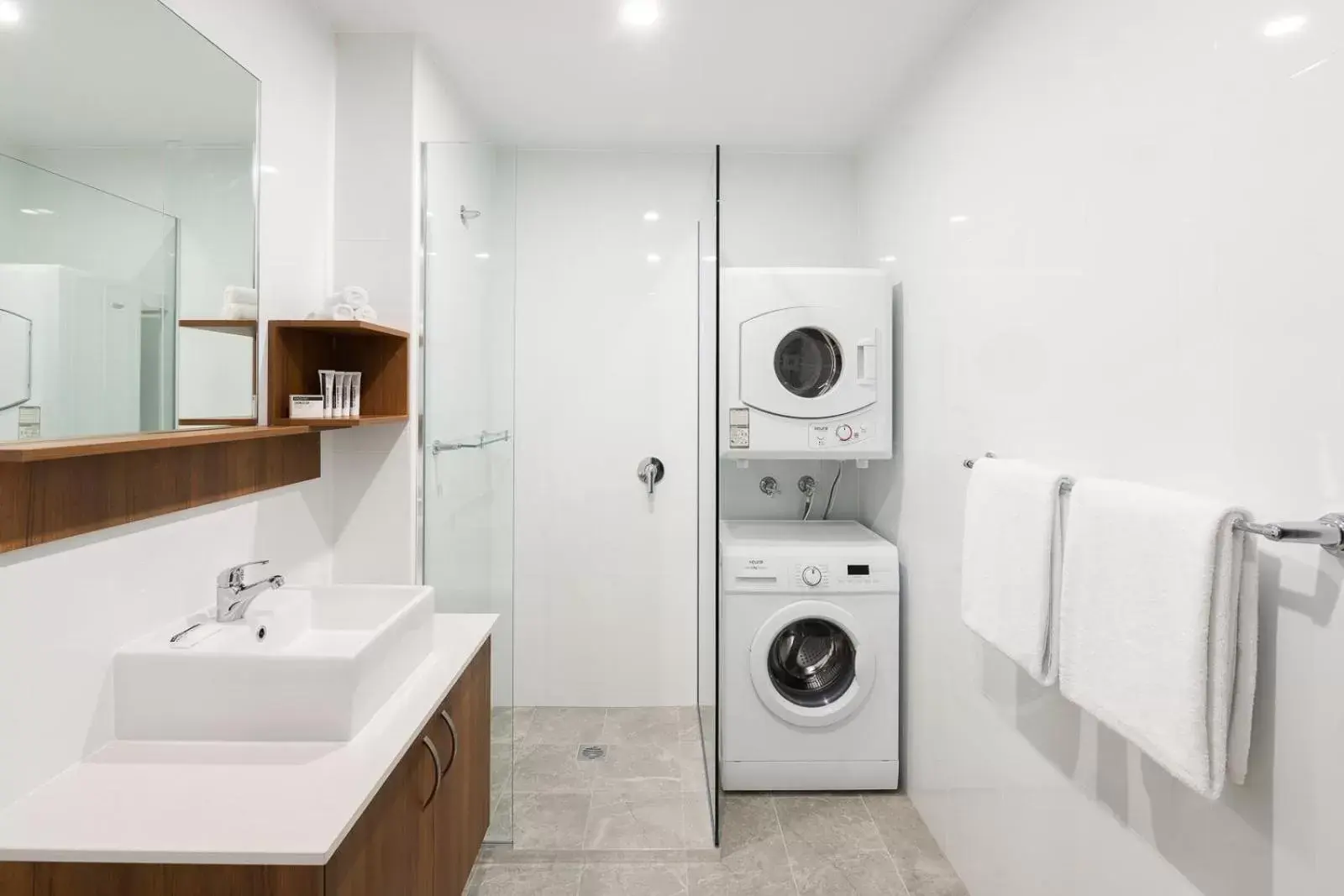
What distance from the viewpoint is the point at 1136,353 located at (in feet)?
4.15

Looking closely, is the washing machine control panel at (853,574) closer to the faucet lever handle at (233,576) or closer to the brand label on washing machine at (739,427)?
the brand label on washing machine at (739,427)

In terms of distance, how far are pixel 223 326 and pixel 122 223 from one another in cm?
34

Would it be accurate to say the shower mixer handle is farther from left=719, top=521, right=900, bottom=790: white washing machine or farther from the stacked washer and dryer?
left=719, top=521, right=900, bottom=790: white washing machine

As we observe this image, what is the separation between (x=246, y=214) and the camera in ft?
5.37

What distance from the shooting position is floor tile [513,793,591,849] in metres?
2.18

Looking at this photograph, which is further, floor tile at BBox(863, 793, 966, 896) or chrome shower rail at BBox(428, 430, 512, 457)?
chrome shower rail at BBox(428, 430, 512, 457)

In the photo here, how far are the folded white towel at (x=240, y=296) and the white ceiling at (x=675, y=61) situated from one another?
92 cm

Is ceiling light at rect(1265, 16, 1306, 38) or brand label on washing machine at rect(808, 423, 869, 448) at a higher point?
ceiling light at rect(1265, 16, 1306, 38)

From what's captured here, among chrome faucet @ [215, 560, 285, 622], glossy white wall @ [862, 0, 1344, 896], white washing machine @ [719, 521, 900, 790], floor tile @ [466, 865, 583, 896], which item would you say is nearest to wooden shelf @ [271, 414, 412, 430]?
chrome faucet @ [215, 560, 285, 622]

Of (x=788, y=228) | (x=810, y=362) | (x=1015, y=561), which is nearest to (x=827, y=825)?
(x=1015, y=561)

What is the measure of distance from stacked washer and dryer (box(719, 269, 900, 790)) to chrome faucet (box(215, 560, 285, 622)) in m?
1.45

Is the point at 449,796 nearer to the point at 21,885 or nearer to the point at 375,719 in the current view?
the point at 375,719

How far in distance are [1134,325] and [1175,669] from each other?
2.04ft

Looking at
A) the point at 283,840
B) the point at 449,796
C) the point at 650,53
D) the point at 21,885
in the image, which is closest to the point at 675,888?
the point at 449,796
